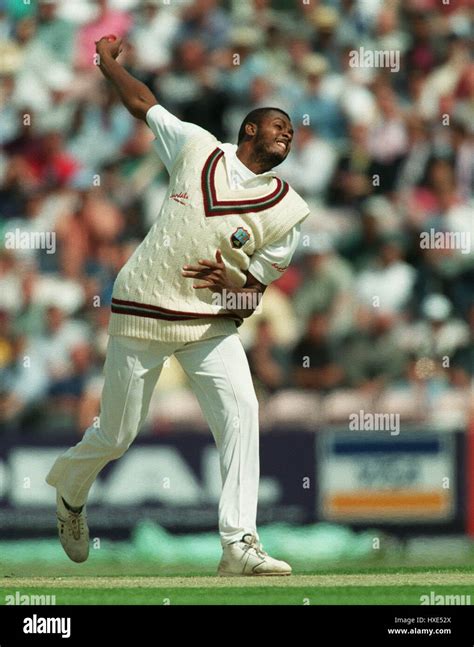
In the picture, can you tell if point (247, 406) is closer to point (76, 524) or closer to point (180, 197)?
point (180, 197)

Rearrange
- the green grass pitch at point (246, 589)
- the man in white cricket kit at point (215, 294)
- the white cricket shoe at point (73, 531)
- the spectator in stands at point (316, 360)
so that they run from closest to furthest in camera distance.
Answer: the green grass pitch at point (246, 589) → the man in white cricket kit at point (215, 294) → the white cricket shoe at point (73, 531) → the spectator in stands at point (316, 360)

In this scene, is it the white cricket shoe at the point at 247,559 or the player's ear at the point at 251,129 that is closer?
the white cricket shoe at the point at 247,559

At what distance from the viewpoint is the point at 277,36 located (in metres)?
11.4

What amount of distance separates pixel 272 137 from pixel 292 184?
4.20 metres

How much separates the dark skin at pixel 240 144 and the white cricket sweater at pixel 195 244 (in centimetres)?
6

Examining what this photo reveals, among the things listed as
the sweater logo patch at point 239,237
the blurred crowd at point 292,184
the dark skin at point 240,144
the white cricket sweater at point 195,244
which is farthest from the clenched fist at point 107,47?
the blurred crowd at point 292,184

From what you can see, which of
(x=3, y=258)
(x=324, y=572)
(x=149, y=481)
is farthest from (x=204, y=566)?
(x=3, y=258)

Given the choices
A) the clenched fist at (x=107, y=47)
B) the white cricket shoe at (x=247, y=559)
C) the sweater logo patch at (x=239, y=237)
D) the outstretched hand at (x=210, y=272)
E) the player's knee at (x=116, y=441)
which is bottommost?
the white cricket shoe at (x=247, y=559)

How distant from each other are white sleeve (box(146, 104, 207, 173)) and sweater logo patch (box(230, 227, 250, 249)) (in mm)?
481

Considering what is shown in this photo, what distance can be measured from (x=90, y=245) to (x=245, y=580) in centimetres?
469

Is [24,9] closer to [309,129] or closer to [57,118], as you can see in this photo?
[57,118]

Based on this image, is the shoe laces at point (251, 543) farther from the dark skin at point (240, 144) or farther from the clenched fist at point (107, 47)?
the clenched fist at point (107, 47)

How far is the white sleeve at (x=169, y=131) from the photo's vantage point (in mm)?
6629

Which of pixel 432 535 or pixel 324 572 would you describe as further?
pixel 432 535
